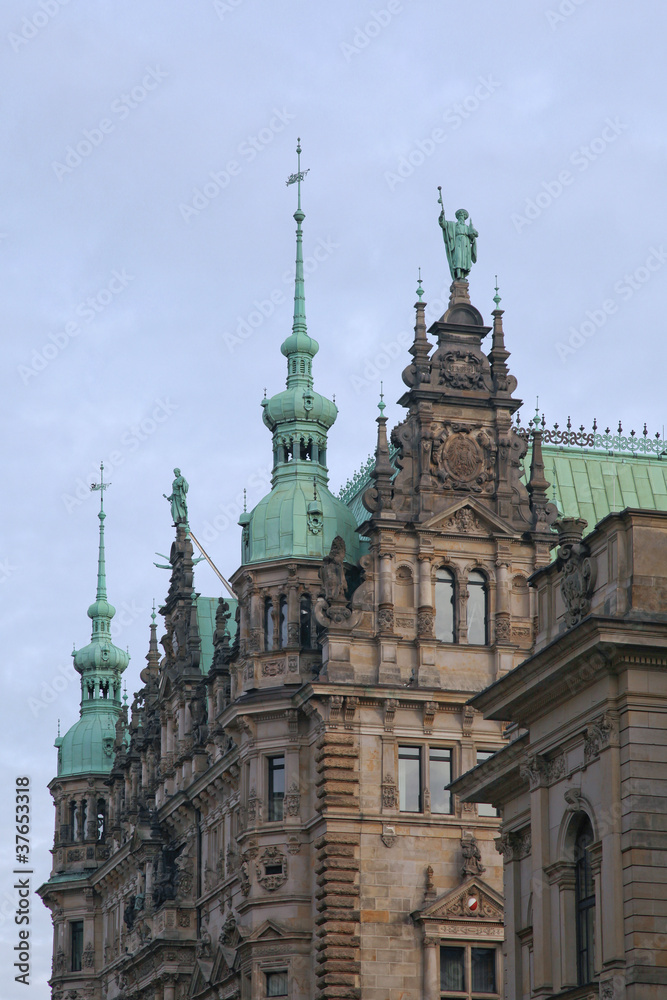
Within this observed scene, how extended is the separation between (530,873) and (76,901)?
212ft

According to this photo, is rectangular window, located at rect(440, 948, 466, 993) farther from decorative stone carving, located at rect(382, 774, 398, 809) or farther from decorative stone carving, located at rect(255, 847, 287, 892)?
decorative stone carving, located at rect(255, 847, 287, 892)

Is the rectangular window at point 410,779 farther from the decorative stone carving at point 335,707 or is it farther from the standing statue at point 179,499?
the standing statue at point 179,499

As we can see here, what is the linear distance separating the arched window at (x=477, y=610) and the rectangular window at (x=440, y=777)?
3.93 m

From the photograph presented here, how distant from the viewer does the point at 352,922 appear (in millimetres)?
67000

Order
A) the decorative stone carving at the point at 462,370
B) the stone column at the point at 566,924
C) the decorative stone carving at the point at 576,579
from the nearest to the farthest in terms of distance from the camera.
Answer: the stone column at the point at 566,924 < the decorative stone carving at the point at 576,579 < the decorative stone carving at the point at 462,370

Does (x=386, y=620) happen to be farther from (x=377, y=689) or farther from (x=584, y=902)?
(x=584, y=902)

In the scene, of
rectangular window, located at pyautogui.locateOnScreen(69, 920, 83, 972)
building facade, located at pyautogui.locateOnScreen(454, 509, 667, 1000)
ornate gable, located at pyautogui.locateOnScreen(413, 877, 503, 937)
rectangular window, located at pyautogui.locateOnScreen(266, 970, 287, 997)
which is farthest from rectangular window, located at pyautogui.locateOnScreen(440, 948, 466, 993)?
rectangular window, located at pyautogui.locateOnScreen(69, 920, 83, 972)

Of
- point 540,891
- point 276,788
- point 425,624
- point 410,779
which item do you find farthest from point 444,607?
point 540,891

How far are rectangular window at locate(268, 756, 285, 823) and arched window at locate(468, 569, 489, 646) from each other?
7625mm

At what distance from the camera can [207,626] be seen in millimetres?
91562

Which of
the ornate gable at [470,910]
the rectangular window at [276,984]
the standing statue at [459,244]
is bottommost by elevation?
the rectangular window at [276,984]

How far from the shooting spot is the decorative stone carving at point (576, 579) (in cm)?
4578

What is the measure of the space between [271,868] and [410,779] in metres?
5.46

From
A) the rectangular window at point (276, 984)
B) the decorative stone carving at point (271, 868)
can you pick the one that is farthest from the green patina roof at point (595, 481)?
the rectangular window at point (276, 984)
